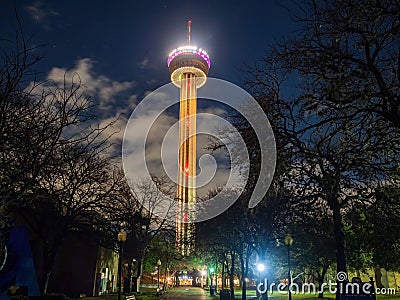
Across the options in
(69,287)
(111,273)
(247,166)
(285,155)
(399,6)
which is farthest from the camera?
(111,273)

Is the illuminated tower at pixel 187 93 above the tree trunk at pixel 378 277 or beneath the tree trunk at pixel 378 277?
above

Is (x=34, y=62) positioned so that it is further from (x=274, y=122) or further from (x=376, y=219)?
(x=376, y=219)

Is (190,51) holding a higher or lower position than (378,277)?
higher

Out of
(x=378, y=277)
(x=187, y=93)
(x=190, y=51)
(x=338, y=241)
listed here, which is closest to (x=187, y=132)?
(x=187, y=93)

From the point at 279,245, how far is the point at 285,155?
A: 98.3ft

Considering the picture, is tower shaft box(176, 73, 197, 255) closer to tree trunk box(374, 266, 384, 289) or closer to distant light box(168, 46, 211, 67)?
distant light box(168, 46, 211, 67)

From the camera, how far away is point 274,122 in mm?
11586

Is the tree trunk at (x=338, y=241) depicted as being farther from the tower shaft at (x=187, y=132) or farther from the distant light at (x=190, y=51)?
the distant light at (x=190, y=51)

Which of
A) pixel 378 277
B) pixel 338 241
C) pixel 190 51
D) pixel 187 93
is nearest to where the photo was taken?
pixel 338 241

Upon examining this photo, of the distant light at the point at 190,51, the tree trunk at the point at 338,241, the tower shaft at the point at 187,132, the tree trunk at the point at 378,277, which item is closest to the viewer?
the tree trunk at the point at 338,241

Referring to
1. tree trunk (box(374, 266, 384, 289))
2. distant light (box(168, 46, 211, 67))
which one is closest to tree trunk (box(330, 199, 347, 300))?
tree trunk (box(374, 266, 384, 289))

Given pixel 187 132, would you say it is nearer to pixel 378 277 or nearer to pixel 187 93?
pixel 187 93

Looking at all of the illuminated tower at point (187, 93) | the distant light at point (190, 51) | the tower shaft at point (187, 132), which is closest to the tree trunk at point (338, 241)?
the illuminated tower at point (187, 93)

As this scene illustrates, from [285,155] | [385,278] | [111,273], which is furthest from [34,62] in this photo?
[385,278]
